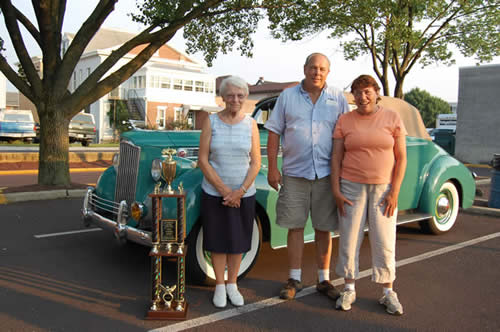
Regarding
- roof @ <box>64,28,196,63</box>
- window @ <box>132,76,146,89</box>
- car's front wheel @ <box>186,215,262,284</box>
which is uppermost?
roof @ <box>64,28,196,63</box>

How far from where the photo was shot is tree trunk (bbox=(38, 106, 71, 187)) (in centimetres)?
859

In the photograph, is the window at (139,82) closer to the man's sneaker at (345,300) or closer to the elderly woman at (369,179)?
the elderly woman at (369,179)

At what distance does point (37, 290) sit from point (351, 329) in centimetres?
271

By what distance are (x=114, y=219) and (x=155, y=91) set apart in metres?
35.4

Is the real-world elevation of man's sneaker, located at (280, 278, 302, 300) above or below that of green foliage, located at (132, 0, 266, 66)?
below

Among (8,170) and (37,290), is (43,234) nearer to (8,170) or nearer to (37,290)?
(37,290)

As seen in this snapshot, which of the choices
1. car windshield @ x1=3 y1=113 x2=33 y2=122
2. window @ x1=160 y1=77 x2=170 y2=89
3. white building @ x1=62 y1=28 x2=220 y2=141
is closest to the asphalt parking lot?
car windshield @ x1=3 y1=113 x2=33 y2=122

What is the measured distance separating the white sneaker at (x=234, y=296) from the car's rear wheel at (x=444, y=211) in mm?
3319

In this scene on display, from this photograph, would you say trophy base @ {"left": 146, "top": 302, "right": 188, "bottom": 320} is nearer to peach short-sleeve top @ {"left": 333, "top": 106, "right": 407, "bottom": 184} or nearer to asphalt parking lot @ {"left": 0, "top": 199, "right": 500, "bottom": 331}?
asphalt parking lot @ {"left": 0, "top": 199, "right": 500, "bottom": 331}

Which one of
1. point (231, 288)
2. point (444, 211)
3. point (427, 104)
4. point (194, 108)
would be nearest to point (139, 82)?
point (194, 108)

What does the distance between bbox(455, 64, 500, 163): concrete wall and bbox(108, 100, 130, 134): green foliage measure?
2543 cm

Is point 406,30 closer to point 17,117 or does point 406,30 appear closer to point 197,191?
point 197,191

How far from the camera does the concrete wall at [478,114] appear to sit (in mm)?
19266

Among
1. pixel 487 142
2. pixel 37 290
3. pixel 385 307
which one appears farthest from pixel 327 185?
pixel 487 142
